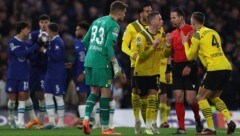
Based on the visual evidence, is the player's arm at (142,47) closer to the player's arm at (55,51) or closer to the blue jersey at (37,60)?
the player's arm at (55,51)

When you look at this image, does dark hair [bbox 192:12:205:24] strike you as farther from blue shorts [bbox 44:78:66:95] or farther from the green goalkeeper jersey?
blue shorts [bbox 44:78:66:95]

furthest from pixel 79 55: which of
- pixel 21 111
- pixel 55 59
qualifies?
pixel 21 111

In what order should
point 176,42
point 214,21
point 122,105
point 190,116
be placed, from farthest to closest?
point 214,21, point 122,105, point 190,116, point 176,42

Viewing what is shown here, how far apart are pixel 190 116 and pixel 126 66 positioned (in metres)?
3.23

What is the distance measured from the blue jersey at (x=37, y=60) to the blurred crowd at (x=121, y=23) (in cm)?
416

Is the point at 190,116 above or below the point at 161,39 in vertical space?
below

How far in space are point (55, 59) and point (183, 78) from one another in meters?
3.84

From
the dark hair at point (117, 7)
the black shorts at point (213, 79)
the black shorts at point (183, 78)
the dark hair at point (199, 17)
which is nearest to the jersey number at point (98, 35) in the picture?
the dark hair at point (117, 7)

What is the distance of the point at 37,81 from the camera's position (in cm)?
1980

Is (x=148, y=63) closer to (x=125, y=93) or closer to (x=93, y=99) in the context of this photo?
(x=93, y=99)

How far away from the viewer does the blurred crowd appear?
25000 mm

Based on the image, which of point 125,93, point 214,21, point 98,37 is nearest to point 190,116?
point 125,93

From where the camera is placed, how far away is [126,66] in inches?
994

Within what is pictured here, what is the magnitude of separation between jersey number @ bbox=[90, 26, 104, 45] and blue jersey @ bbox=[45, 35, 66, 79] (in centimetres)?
355
